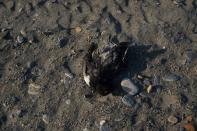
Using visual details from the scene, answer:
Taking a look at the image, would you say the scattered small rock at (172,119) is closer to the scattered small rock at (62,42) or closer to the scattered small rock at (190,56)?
the scattered small rock at (190,56)

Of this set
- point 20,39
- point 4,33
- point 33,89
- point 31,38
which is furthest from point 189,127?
point 4,33

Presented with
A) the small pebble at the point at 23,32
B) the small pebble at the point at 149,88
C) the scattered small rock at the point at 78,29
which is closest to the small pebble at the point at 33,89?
the small pebble at the point at 23,32

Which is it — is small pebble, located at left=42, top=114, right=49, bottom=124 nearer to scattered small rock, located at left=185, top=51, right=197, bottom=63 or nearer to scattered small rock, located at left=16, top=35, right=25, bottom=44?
scattered small rock, located at left=16, top=35, right=25, bottom=44

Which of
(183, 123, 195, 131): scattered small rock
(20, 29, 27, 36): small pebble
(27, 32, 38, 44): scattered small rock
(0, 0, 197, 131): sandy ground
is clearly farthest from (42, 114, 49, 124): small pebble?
(183, 123, 195, 131): scattered small rock

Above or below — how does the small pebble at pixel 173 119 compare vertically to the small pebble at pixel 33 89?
below

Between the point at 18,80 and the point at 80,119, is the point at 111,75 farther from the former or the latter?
the point at 18,80

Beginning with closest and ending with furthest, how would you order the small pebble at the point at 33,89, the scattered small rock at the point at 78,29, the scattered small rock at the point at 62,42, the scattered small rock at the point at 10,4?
the small pebble at the point at 33,89 → the scattered small rock at the point at 62,42 → the scattered small rock at the point at 78,29 → the scattered small rock at the point at 10,4

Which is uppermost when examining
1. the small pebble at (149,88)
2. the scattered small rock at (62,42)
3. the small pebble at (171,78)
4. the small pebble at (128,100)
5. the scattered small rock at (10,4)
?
the scattered small rock at (10,4)
